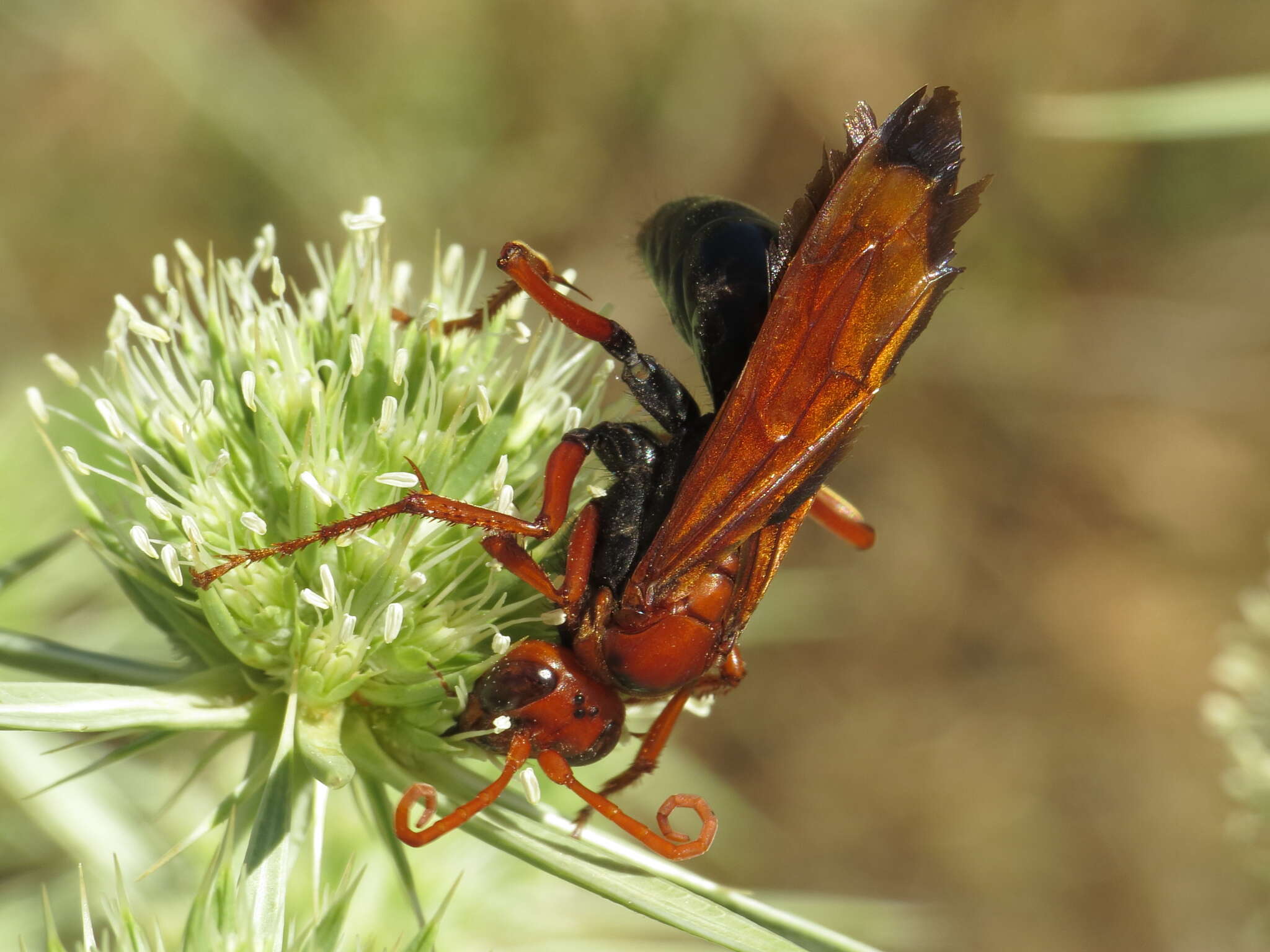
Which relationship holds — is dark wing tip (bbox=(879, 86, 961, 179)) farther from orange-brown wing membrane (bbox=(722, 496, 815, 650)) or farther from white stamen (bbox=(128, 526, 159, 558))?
white stamen (bbox=(128, 526, 159, 558))

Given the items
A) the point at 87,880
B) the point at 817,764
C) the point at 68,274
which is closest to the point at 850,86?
the point at 817,764

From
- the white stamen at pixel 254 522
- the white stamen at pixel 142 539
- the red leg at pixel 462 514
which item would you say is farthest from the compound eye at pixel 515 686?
the white stamen at pixel 142 539

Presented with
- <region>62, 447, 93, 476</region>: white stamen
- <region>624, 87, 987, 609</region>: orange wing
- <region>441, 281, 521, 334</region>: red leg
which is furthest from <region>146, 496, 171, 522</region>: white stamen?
<region>624, 87, 987, 609</region>: orange wing

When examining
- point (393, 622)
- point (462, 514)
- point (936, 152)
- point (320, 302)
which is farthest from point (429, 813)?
point (936, 152)

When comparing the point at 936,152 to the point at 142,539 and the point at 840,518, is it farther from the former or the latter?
the point at 142,539

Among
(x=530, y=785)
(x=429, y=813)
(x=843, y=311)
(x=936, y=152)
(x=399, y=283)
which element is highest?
(x=936, y=152)

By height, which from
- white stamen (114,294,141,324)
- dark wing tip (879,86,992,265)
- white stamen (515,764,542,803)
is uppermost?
dark wing tip (879,86,992,265)
